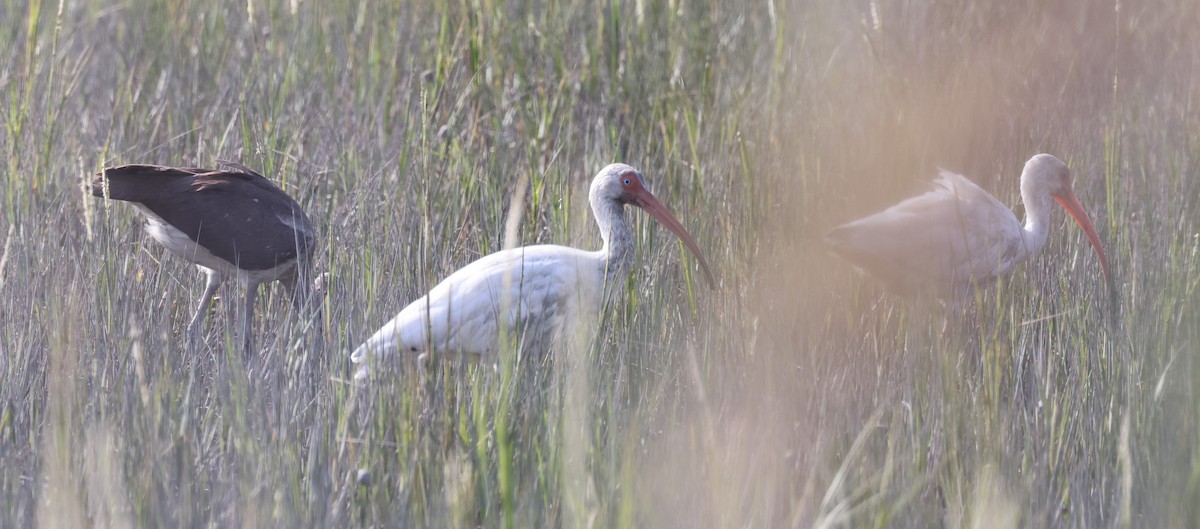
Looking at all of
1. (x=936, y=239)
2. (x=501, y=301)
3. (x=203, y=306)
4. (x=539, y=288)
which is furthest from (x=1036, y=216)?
(x=203, y=306)

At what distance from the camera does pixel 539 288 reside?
314 centimetres

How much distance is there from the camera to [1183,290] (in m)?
2.97

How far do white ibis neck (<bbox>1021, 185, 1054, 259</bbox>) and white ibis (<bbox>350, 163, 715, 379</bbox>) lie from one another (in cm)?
118

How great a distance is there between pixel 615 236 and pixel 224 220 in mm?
1253

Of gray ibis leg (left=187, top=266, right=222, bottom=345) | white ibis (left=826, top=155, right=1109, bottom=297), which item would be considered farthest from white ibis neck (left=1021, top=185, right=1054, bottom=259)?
gray ibis leg (left=187, top=266, right=222, bottom=345)

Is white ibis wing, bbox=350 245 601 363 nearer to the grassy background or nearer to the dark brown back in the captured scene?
the grassy background

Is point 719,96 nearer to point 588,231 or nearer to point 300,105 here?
point 588,231

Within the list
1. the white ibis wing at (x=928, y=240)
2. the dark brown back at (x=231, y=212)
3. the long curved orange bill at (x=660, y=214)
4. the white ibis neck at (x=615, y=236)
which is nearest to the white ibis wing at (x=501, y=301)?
the white ibis neck at (x=615, y=236)

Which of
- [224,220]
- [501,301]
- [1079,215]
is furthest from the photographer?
[1079,215]

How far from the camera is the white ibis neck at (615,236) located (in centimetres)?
345

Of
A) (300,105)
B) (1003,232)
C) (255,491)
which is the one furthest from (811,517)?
(300,105)

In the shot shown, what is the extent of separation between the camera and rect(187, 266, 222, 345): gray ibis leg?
10.5 feet

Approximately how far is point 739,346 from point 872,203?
1589 millimetres

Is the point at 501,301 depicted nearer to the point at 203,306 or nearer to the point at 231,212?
the point at 203,306
